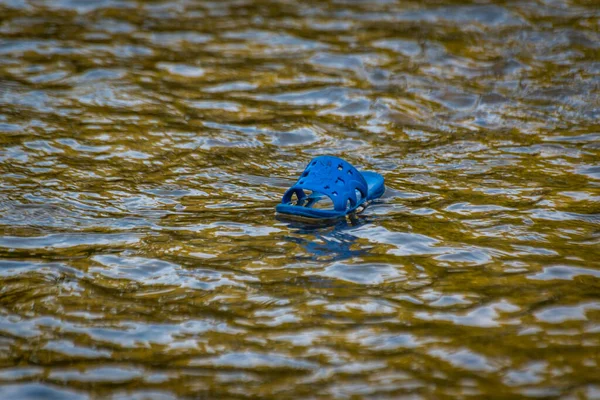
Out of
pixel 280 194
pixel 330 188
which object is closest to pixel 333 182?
pixel 330 188

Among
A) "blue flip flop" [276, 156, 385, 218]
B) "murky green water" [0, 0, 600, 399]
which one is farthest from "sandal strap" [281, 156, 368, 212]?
"murky green water" [0, 0, 600, 399]

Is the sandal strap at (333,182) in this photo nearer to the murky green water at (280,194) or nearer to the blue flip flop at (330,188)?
the blue flip flop at (330,188)

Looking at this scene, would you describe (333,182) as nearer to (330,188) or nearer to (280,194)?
(330,188)

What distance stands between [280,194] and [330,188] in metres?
0.56

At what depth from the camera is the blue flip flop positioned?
414 centimetres

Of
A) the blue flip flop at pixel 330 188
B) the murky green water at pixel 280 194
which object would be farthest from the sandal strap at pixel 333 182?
the murky green water at pixel 280 194

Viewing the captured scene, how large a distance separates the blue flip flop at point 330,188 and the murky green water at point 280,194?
0.30 feet

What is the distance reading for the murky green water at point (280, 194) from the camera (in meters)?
2.87

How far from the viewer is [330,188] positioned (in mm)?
4137

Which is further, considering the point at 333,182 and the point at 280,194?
the point at 280,194

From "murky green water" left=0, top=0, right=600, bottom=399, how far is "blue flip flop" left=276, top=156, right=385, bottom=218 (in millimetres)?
91

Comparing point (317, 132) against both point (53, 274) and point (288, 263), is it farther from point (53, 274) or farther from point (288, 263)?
point (53, 274)

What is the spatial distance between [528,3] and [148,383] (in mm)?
6968

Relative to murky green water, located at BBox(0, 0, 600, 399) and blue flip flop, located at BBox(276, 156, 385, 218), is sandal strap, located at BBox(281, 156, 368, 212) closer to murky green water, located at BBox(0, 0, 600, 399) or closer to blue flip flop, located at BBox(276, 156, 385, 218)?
blue flip flop, located at BBox(276, 156, 385, 218)
